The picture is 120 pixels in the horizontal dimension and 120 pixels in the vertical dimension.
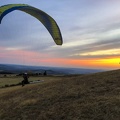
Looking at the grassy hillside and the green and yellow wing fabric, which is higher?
the green and yellow wing fabric

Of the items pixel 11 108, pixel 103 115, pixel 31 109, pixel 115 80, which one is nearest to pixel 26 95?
pixel 11 108

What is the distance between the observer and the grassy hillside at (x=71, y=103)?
1579 cm

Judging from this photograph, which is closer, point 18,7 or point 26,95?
point 18,7

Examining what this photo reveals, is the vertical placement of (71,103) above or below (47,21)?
below

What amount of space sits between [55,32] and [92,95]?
583cm

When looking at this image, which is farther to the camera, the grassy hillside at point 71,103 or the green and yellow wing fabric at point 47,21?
the green and yellow wing fabric at point 47,21

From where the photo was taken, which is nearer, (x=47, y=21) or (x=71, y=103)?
(x=71, y=103)

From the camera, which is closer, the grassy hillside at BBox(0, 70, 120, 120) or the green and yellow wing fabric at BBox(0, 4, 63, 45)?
the grassy hillside at BBox(0, 70, 120, 120)

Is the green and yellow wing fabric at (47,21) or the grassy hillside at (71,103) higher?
the green and yellow wing fabric at (47,21)

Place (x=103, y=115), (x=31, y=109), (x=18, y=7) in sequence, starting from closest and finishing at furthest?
(x=103, y=115), (x=31, y=109), (x=18, y=7)

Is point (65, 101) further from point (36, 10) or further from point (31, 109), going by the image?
point (36, 10)

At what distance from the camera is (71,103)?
18.0 m

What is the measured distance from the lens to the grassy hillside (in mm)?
15789

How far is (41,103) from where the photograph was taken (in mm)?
19547
